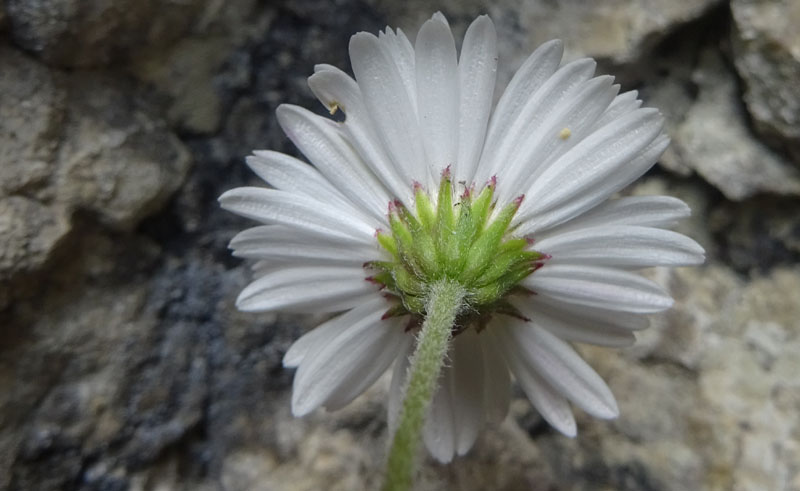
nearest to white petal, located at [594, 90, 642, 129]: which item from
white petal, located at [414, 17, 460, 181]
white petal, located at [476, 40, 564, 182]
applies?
white petal, located at [476, 40, 564, 182]

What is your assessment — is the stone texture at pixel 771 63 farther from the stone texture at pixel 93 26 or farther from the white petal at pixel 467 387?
the stone texture at pixel 93 26

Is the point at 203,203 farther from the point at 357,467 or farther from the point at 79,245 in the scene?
the point at 357,467

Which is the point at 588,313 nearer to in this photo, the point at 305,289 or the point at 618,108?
the point at 618,108

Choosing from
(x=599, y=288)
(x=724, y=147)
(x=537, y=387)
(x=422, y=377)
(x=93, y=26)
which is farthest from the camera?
(x=724, y=147)

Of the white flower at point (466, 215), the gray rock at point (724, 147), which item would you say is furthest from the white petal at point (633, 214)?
the gray rock at point (724, 147)

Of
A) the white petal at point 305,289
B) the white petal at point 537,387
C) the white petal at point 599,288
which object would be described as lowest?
the white petal at point 537,387

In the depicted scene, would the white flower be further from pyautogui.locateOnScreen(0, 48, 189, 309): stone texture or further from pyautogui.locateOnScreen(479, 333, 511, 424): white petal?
pyautogui.locateOnScreen(0, 48, 189, 309): stone texture

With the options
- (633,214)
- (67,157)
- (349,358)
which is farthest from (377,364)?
(67,157)

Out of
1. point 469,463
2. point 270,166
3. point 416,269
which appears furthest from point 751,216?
point 270,166
